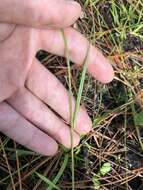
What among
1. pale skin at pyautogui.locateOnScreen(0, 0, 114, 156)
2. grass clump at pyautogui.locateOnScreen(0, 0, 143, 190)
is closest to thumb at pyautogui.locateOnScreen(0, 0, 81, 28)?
pale skin at pyautogui.locateOnScreen(0, 0, 114, 156)

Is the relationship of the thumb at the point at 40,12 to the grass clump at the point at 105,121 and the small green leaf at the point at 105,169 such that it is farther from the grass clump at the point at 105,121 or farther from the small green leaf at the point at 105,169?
the small green leaf at the point at 105,169

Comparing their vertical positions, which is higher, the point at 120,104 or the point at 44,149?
the point at 120,104

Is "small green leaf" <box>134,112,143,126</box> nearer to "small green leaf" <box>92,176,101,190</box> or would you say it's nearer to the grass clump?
the grass clump

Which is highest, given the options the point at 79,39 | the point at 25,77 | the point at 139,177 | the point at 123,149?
the point at 79,39

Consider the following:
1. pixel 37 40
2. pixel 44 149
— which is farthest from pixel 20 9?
pixel 44 149

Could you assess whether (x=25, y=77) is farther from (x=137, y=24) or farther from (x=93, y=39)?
(x=137, y=24)

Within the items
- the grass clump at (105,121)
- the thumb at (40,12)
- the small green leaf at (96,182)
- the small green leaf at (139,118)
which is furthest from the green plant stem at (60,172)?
the thumb at (40,12)
